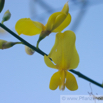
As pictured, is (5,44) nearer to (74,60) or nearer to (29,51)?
(29,51)

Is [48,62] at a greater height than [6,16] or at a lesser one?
lesser

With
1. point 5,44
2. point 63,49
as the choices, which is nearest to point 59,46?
point 63,49

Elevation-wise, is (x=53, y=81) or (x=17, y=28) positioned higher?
(x=17, y=28)

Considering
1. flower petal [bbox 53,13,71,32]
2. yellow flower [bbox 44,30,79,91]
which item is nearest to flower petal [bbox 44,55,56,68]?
yellow flower [bbox 44,30,79,91]

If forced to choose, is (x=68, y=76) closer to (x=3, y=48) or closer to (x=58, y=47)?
(x=58, y=47)

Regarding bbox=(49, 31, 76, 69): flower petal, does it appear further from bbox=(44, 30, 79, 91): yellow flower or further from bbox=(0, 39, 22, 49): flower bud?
bbox=(0, 39, 22, 49): flower bud

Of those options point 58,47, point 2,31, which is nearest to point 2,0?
point 2,31
